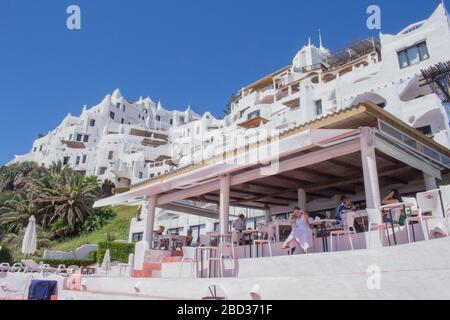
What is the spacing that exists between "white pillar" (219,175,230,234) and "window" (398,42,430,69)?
18.7 metres

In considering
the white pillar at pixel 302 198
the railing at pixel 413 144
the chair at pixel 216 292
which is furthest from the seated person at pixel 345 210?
the white pillar at pixel 302 198

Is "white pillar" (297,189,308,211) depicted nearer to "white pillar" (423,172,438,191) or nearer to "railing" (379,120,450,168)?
"white pillar" (423,172,438,191)

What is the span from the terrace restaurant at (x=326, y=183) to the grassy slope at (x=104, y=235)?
2389cm

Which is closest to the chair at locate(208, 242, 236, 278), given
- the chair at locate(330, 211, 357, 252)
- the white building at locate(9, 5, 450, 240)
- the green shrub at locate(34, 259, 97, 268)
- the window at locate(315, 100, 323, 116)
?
the chair at locate(330, 211, 357, 252)

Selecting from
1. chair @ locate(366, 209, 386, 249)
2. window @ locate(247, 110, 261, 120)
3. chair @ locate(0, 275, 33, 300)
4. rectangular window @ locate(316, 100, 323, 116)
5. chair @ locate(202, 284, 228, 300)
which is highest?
window @ locate(247, 110, 261, 120)

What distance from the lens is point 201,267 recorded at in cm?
867

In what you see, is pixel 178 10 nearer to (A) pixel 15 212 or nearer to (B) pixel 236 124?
(A) pixel 15 212

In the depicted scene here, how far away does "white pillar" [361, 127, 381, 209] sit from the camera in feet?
23.7

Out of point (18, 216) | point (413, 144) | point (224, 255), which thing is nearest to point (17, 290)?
point (224, 255)

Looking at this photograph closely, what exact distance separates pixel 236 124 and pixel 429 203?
4389 centimetres

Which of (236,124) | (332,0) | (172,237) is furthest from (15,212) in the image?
(332,0)

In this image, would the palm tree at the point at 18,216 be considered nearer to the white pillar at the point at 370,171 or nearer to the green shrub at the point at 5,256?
the green shrub at the point at 5,256

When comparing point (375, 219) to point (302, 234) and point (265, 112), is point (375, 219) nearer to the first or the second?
point (302, 234)

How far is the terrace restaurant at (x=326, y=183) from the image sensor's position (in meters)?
7.02
